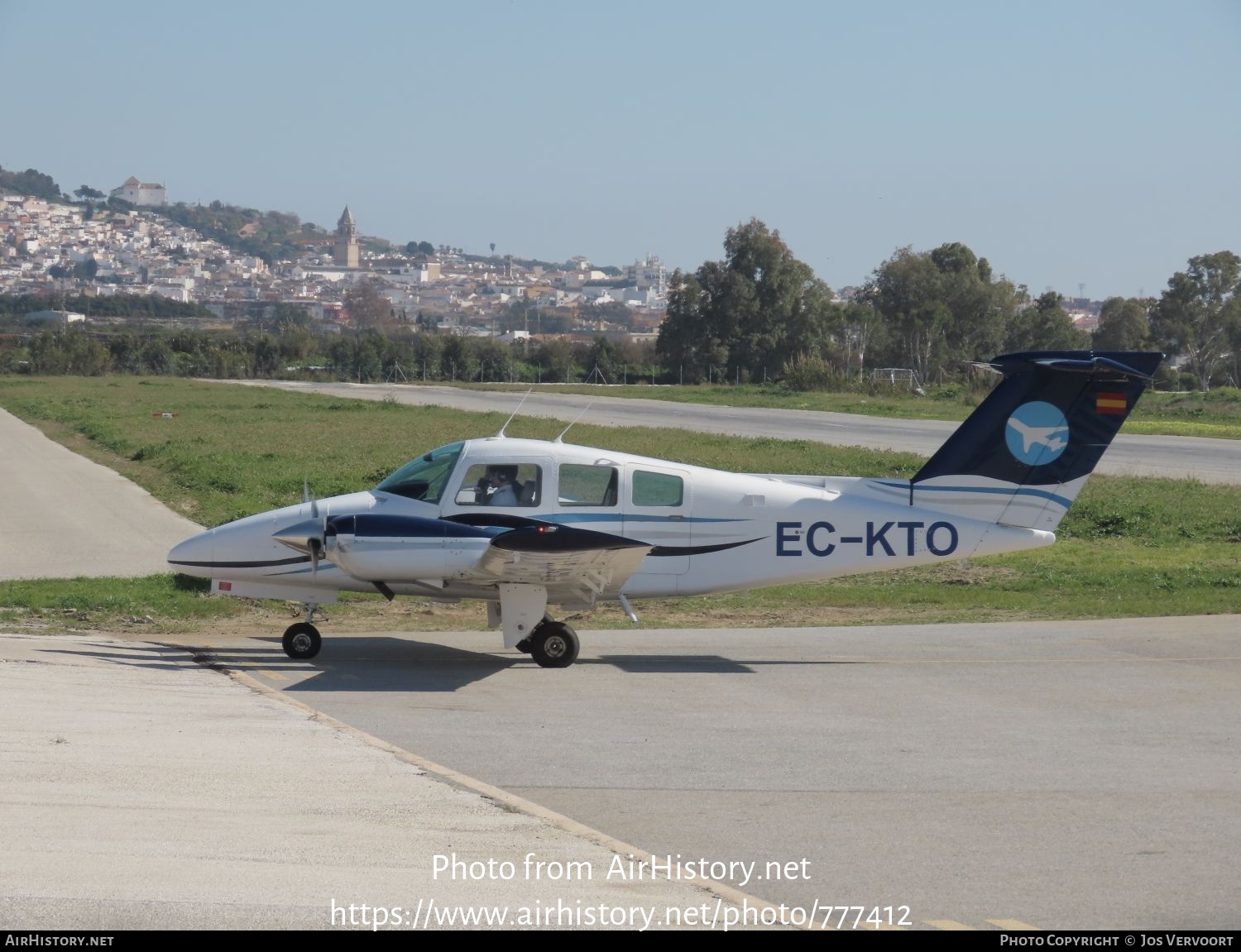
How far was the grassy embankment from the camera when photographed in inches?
643

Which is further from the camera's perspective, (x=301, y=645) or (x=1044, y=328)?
(x=1044, y=328)

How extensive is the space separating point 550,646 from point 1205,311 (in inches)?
3411

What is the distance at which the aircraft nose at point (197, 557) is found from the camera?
529 inches

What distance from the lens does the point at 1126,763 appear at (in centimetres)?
964

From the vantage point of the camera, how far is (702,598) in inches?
701

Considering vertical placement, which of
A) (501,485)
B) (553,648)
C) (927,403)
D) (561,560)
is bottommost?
(553,648)

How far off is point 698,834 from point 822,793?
1.36 metres

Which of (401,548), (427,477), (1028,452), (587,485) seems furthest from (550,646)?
(1028,452)

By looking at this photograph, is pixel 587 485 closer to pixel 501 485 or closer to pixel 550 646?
pixel 501 485

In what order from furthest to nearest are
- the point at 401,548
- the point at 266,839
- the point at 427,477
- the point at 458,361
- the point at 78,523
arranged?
1. the point at 458,361
2. the point at 78,523
3. the point at 427,477
4. the point at 401,548
5. the point at 266,839

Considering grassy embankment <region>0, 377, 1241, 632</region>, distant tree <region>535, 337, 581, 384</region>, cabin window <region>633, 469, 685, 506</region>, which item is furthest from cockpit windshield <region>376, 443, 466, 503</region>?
distant tree <region>535, 337, 581, 384</region>

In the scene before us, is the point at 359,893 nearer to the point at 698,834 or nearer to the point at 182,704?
the point at 698,834

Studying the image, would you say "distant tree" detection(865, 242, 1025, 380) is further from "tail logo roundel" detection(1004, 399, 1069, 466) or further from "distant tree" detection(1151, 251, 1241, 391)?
"tail logo roundel" detection(1004, 399, 1069, 466)

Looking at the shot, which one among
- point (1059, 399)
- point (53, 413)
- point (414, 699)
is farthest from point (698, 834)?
point (53, 413)
